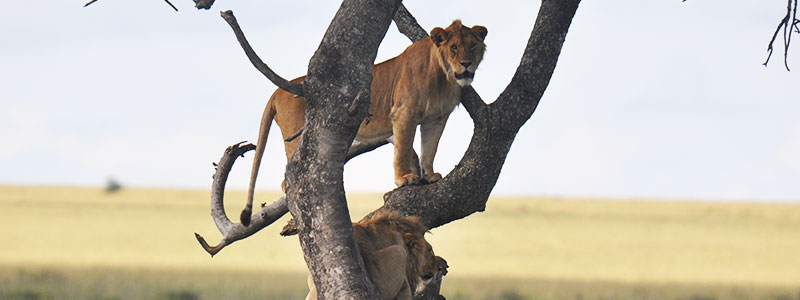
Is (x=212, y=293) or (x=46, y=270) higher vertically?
(x=46, y=270)

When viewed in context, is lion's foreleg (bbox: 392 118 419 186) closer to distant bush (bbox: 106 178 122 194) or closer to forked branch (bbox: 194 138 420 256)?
forked branch (bbox: 194 138 420 256)

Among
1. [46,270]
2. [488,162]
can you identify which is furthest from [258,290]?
[488,162]

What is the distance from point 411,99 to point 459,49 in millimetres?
546

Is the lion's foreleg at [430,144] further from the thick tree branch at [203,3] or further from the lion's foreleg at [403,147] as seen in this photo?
the thick tree branch at [203,3]

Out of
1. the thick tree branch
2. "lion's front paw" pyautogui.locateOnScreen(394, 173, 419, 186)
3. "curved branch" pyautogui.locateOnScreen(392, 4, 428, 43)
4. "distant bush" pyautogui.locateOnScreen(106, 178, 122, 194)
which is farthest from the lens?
"distant bush" pyautogui.locateOnScreen(106, 178, 122, 194)

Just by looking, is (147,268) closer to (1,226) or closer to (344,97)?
(1,226)

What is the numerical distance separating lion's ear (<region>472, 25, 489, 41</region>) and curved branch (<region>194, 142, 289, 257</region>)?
2.00m

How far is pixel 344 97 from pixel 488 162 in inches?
75.0

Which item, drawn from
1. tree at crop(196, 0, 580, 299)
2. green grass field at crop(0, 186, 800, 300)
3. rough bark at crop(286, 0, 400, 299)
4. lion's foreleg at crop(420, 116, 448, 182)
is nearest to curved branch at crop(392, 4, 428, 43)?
lion's foreleg at crop(420, 116, 448, 182)

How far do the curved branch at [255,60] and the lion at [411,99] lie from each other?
33.3 inches

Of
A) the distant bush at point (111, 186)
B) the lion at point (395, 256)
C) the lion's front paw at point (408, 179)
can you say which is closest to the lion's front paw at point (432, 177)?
the lion's front paw at point (408, 179)

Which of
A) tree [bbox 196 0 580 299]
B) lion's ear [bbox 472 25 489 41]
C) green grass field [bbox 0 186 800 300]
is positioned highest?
green grass field [bbox 0 186 800 300]

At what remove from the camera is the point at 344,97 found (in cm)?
684

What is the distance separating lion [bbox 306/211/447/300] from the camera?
6832 millimetres
